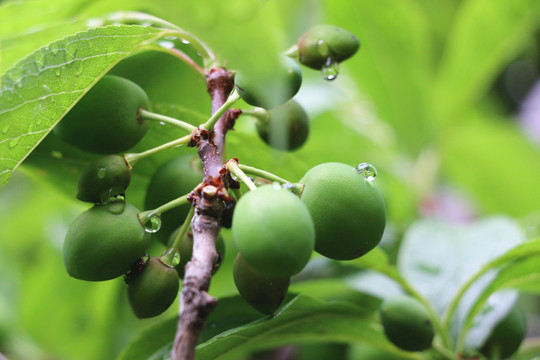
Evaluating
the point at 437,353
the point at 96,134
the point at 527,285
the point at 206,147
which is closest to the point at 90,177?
the point at 96,134

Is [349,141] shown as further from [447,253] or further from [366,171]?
[366,171]

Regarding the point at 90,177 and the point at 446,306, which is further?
the point at 446,306

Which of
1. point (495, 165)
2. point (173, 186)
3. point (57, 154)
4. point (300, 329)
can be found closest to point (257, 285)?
point (173, 186)

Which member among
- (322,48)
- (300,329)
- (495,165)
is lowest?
(495,165)

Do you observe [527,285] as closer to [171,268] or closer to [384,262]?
[384,262]

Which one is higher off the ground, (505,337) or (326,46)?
Answer: (326,46)
